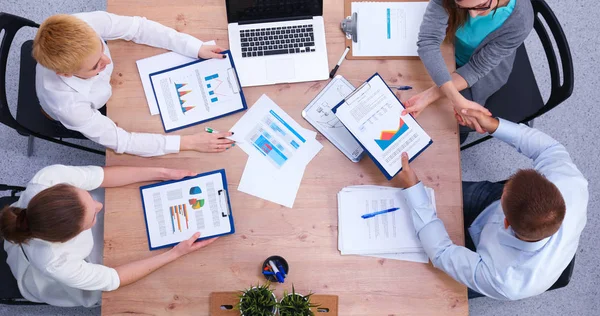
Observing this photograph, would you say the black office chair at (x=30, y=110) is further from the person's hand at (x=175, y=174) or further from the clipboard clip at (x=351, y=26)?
the clipboard clip at (x=351, y=26)

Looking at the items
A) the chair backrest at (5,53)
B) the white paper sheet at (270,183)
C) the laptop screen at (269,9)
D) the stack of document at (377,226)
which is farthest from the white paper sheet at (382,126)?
the chair backrest at (5,53)

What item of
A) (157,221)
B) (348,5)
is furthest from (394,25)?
(157,221)

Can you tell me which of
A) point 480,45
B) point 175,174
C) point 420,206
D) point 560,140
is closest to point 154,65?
point 175,174

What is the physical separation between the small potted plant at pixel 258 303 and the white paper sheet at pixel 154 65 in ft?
2.28

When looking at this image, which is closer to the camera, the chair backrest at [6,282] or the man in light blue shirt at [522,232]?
the man in light blue shirt at [522,232]

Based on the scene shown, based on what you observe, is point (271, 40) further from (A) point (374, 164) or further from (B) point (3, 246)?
(B) point (3, 246)

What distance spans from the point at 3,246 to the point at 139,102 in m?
0.73

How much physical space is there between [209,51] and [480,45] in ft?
3.06

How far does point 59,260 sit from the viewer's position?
148 centimetres

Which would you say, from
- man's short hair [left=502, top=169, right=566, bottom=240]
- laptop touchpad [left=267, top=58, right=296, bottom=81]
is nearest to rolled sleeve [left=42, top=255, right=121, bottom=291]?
laptop touchpad [left=267, top=58, right=296, bottom=81]

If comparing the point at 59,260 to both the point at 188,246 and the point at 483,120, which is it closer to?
the point at 188,246

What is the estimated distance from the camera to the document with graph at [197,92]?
66.0 inches

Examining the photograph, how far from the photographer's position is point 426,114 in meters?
1.68

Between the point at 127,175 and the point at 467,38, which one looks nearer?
the point at 127,175
